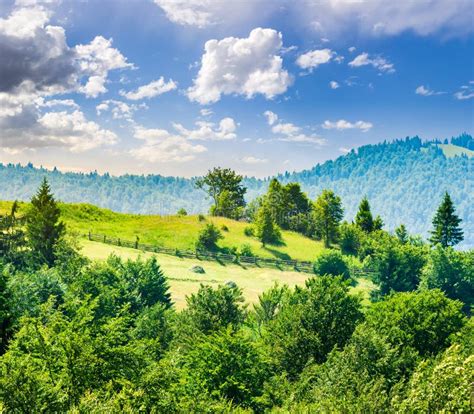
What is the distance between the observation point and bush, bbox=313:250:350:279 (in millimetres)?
83938

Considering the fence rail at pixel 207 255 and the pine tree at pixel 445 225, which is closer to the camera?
the fence rail at pixel 207 255

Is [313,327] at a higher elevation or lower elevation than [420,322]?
lower

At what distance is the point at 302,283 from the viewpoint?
258 ft

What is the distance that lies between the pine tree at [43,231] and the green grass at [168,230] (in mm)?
21831

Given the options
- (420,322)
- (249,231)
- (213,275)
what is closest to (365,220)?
(249,231)

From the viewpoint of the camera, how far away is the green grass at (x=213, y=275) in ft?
233

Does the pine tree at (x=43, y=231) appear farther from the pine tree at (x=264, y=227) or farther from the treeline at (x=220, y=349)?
the pine tree at (x=264, y=227)

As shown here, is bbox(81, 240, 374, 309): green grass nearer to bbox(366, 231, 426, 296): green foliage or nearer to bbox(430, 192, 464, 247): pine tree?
bbox(366, 231, 426, 296): green foliage

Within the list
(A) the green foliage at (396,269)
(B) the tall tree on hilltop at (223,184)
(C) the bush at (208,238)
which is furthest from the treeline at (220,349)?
(B) the tall tree on hilltop at (223,184)

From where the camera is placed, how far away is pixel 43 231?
67.3 m

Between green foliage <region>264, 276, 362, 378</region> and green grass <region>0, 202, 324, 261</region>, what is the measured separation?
59.5 metres

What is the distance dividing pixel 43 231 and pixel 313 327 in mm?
49161

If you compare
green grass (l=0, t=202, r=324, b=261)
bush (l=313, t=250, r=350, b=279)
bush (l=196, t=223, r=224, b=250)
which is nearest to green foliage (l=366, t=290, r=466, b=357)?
bush (l=313, t=250, r=350, b=279)

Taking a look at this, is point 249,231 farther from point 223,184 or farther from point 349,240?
point 223,184
